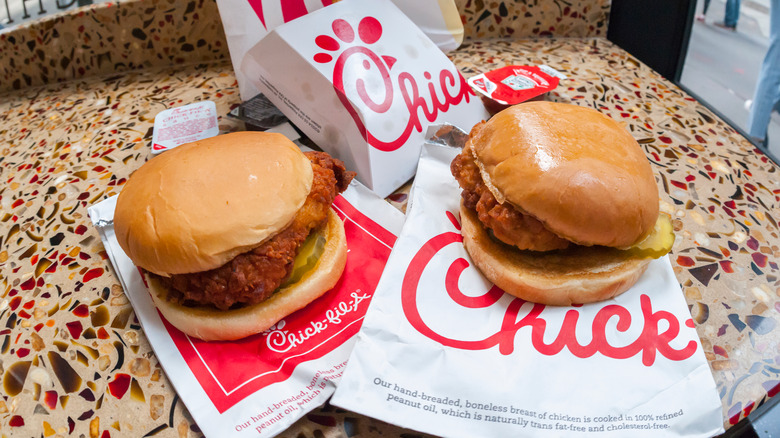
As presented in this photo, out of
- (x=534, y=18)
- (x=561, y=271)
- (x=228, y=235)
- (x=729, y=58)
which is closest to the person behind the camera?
(x=228, y=235)

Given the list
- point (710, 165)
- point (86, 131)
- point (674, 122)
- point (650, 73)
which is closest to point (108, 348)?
point (86, 131)

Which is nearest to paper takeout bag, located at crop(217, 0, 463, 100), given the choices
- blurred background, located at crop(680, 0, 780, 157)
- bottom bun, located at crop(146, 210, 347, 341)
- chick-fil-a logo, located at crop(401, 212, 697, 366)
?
bottom bun, located at crop(146, 210, 347, 341)

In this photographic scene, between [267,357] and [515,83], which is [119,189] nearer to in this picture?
[267,357]

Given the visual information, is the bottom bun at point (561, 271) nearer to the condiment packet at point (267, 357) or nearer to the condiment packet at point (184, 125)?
the condiment packet at point (267, 357)

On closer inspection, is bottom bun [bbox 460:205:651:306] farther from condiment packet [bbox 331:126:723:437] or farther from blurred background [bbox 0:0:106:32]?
blurred background [bbox 0:0:106:32]

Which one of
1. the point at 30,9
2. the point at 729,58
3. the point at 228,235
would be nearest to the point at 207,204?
the point at 228,235

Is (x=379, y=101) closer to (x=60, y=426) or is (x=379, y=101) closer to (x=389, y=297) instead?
(x=389, y=297)
